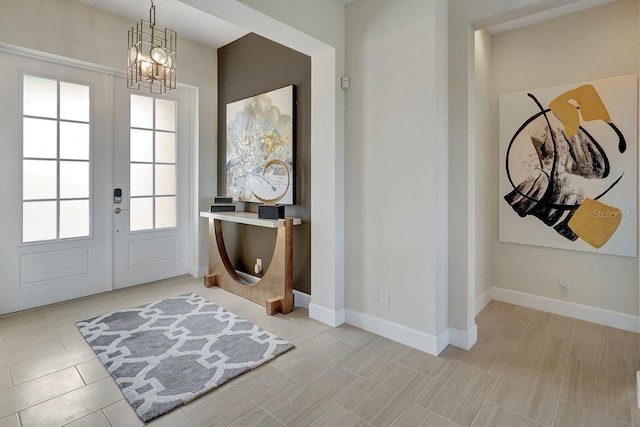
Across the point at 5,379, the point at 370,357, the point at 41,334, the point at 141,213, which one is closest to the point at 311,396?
the point at 370,357

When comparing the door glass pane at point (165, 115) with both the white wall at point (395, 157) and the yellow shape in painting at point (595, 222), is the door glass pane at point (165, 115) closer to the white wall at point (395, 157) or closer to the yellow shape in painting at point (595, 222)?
the white wall at point (395, 157)

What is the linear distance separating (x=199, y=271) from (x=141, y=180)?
129 centimetres

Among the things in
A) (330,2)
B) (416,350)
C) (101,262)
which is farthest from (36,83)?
(416,350)

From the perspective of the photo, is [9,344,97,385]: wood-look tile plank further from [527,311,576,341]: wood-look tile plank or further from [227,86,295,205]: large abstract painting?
[527,311,576,341]: wood-look tile plank

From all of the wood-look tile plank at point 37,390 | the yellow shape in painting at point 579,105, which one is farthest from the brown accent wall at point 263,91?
the yellow shape in painting at point 579,105

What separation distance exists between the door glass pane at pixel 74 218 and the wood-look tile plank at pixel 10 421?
2.08 meters

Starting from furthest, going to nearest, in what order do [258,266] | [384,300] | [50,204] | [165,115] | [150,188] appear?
1. [165,115]
2. [150,188]
3. [258,266]
4. [50,204]
5. [384,300]

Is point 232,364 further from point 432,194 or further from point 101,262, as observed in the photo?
point 101,262

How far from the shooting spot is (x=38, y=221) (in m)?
3.19

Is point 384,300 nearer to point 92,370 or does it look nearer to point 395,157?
point 395,157

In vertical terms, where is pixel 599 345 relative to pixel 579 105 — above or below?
below

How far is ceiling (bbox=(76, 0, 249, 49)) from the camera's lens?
320 centimetres

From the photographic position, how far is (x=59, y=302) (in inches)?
131

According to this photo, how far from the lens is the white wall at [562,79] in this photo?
2.72m
